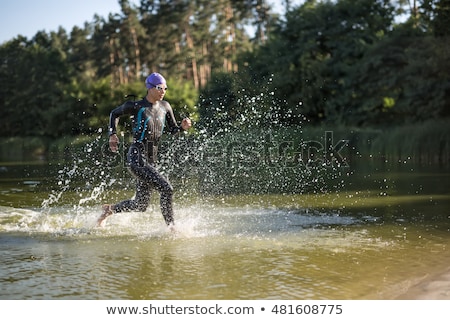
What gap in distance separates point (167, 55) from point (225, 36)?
23.5 ft

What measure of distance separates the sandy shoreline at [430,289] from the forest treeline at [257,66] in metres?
9.06

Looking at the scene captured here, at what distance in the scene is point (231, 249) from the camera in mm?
8789

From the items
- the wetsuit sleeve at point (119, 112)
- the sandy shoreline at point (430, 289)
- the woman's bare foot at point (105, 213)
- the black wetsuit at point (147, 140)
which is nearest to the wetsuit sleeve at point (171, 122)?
the black wetsuit at point (147, 140)

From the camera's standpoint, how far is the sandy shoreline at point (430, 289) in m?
6.51

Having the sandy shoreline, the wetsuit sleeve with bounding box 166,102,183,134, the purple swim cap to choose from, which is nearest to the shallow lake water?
the sandy shoreline

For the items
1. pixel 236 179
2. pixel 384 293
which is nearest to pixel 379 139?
pixel 236 179

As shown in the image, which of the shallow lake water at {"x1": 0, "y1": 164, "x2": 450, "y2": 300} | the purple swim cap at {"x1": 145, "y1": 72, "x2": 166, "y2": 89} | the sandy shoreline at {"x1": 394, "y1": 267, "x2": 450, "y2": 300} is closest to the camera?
the sandy shoreline at {"x1": 394, "y1": 267, "x2": 450, "y2": 300}

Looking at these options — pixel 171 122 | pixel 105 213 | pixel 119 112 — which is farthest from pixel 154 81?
pixel 105 213

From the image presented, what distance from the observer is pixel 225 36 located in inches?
2960

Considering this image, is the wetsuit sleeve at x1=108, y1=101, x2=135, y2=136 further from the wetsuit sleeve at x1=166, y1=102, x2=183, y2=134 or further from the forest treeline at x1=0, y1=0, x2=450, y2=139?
the forest treeline at x1=0, y1=0, x2=450, y2=139

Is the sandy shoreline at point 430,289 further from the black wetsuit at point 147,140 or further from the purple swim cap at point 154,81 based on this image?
the purple swim cap at point 154,81

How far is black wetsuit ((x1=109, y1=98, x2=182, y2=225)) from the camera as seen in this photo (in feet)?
32.4

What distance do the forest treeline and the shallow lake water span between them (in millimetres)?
4337
